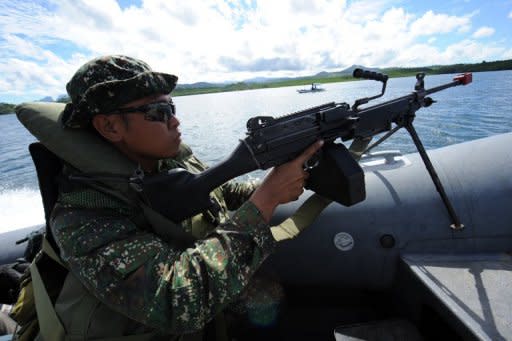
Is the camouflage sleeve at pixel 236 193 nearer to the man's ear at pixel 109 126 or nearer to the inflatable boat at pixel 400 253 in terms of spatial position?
the inflatable boat at pixel 400 253

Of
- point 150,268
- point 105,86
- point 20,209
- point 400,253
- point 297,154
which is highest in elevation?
point 105,86

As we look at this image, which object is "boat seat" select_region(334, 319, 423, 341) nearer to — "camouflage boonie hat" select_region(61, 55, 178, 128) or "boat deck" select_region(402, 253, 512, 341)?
"boat deck" select_region(402, 253, 512, 341)

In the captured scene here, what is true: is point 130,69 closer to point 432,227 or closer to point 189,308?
point 189,308

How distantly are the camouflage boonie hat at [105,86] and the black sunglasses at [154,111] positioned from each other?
1.6 inches

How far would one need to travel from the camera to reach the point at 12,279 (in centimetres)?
192

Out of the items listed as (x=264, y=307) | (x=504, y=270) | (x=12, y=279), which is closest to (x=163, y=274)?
(x=264, y=307)

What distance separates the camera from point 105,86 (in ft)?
4.06

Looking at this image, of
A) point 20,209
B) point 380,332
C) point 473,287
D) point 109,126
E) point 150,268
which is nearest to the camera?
point 150,268

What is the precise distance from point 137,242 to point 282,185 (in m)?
0.63

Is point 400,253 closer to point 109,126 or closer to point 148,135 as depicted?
point 148,135

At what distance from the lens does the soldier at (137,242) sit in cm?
103

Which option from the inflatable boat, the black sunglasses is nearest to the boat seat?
the inflatable boat

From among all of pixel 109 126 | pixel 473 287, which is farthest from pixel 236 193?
pixel 473 287

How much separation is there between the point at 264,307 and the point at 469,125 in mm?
8782
